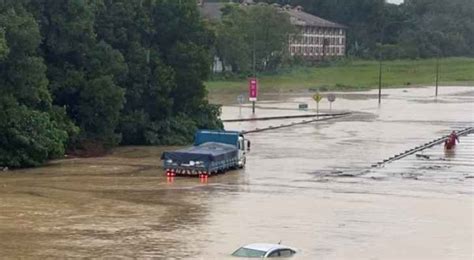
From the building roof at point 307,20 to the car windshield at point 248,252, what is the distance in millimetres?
127442

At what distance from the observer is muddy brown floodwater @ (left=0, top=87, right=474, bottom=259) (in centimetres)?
2948

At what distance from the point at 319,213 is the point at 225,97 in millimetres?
71225

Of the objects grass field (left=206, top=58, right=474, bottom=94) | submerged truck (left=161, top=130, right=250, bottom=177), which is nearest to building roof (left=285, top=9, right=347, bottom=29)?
grass field (left=206, top=58, right=474, bottom=94)

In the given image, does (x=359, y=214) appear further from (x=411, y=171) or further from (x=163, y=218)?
(x=411, y=171)

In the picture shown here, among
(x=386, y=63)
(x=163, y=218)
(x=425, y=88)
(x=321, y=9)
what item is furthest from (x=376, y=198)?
(x=321, y=9)

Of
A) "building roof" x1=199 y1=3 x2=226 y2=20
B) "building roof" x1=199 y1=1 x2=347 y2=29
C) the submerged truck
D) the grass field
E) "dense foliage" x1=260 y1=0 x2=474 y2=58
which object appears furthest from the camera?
"dense foliage" x1=260 y1=0 x2=474 y2=58

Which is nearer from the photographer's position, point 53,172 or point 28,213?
point 28,213

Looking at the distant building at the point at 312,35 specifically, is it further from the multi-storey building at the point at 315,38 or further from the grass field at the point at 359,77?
the grass field at the point at 359,77

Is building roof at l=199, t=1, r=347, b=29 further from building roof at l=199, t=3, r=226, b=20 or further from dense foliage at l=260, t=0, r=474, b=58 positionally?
dense foliage at l=260, t=0, r=474, b=58

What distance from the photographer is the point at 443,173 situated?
158 feet

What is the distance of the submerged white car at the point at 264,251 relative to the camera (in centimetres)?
2600

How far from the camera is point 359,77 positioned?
471ft

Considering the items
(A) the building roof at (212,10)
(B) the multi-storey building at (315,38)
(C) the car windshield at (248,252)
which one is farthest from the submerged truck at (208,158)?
(B) the multi-storey building at (315,38)

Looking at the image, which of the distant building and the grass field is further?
the distant building
